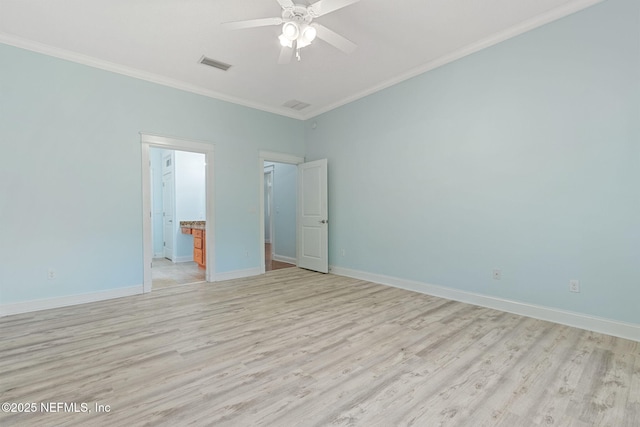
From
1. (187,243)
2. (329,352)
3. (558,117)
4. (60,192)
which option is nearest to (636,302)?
(558,117)

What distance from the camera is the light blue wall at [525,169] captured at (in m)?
2.48

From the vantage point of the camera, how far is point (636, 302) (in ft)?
7.87

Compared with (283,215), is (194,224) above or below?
below

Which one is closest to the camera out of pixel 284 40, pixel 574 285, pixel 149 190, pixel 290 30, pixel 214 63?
pixel 290 30

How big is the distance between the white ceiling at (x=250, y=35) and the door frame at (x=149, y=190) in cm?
85

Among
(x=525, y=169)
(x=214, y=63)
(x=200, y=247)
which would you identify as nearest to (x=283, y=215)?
(x=200, y=247)

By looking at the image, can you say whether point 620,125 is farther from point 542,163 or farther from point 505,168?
point 505,168

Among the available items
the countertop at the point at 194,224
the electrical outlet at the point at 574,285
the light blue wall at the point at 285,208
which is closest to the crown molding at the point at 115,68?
the light blue wall at the point at 285,208

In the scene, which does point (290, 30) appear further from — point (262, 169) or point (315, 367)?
point (262, 169)

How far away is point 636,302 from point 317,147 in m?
4.62

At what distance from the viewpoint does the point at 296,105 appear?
5.16 meters

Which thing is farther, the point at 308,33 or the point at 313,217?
the point at 313,217

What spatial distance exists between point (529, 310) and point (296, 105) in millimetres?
4542

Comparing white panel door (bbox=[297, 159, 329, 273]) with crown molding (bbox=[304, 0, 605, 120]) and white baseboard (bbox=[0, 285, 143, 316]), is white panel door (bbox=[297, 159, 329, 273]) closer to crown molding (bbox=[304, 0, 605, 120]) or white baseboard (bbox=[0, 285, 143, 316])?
crown molding (bbox=[304, 0, 605, 120])
